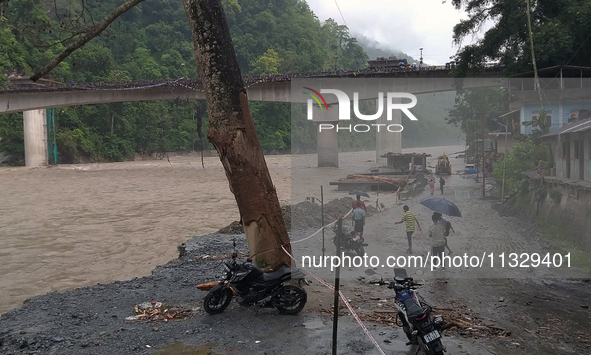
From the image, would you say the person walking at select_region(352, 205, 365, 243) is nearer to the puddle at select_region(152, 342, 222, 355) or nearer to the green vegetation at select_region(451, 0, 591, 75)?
the puddle at select_region(152, 342, 222, 355)

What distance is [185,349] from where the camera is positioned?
5551 millimetres

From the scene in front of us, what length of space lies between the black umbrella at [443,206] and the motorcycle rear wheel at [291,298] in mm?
3364

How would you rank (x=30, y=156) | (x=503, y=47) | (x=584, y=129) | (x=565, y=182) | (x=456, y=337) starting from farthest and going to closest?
1. (x=30, y=156)
2. (x=503, y=47)
3. (x=565, y=182)
4. (x=584, y=129)
5. (x=456, y=337)

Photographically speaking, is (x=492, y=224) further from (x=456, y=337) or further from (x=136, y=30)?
(x=136, y=30)

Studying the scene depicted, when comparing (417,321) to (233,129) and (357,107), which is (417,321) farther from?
(357,107)

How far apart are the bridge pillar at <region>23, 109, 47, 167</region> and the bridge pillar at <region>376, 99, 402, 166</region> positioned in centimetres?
4295

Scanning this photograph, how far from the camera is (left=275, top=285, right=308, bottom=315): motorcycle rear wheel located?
6.59m

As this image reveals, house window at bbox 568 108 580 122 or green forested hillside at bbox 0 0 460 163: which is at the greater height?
green forested hillside at bbox 0 0 460 163

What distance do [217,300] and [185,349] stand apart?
1147 millimetres

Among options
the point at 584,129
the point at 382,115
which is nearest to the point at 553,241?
the point at 584,129

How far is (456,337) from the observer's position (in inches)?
226

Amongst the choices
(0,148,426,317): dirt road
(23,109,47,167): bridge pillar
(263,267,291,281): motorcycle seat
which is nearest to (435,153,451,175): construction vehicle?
(0,148,426,317): dirt road

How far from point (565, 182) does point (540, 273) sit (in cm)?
231

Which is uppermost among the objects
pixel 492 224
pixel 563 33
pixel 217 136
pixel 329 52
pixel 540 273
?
pixel 329 52
